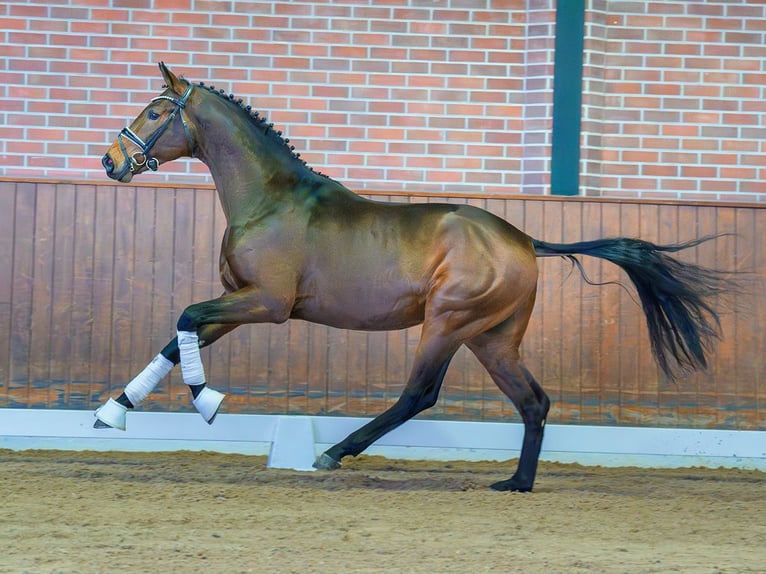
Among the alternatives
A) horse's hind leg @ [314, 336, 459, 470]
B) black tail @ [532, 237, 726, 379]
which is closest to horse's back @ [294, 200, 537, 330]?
horse's hind leg @ [314, 336, 459, 470]

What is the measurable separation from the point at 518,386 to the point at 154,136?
2.30 meters

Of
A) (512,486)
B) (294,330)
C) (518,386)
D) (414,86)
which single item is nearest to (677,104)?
(414,86)

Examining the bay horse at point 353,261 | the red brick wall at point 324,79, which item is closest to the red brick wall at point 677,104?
the red brick wall at point 324,79

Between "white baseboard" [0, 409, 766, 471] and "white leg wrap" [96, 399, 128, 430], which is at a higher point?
"white leg wrap" [96, 399, 128, 430]

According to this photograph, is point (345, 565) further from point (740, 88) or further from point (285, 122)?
point (740, 88)

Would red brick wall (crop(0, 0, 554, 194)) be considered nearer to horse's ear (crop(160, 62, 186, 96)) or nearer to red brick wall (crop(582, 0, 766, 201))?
red brick wall (crop(582, 0, 766, 201))

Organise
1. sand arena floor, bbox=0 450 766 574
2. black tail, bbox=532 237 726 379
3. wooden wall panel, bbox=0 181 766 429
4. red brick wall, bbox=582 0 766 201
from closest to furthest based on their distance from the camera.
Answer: sand arena floor, bbox=0 450 766 574, black tail, bbox=532 237 726 379, wooden wall panel, bbox=0 181 766 429, red brick wall, bbox=582 0 766 201

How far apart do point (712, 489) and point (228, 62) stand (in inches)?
165

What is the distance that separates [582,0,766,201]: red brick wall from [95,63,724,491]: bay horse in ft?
6.05

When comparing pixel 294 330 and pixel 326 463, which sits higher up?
pixel 294 330

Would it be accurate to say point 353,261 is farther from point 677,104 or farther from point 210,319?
point 677,104

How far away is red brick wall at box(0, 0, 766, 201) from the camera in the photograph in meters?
6.80

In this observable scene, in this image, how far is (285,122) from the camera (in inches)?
271

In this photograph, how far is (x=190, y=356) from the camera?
476 cm
